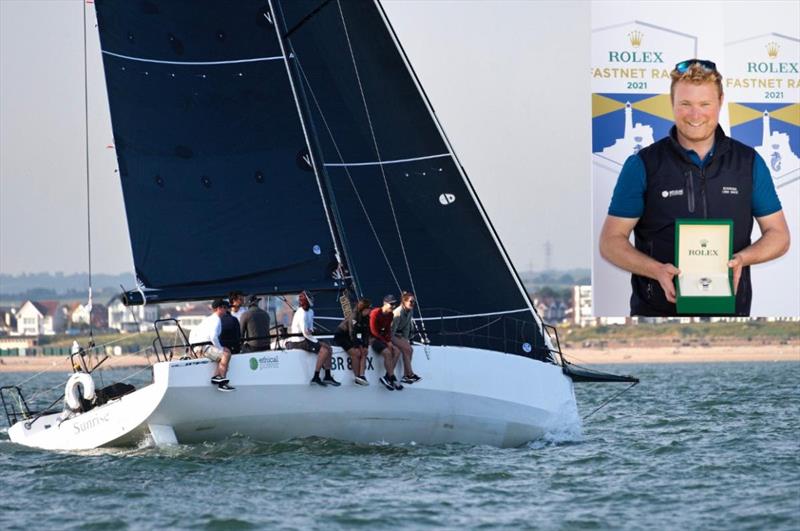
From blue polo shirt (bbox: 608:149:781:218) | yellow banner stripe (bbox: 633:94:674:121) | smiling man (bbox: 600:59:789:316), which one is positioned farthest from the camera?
yellow banner stripe (bbox: 633:94:674:121)

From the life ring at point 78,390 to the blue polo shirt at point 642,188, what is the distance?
747 centimetres

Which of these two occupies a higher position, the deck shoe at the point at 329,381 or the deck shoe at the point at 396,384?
the deck shoe at the point at 329,381

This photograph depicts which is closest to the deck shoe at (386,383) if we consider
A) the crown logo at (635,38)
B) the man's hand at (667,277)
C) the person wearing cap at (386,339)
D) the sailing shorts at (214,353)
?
the person wearing cap at (386,339)

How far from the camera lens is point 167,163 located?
22828mm

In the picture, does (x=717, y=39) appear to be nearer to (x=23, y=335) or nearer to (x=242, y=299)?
(x=242, y=299)

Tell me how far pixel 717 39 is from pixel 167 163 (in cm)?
698

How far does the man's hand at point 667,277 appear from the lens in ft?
56.4

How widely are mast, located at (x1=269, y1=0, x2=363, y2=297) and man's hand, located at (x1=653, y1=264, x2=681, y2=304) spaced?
5.79 metres

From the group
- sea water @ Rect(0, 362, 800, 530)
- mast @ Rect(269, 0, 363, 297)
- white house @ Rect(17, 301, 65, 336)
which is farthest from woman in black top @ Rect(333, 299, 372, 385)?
white house @ Rect(17, 301, 65, 336)

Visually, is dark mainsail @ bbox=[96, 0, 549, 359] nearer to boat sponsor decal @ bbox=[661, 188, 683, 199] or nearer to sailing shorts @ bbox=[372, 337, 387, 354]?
sailing shorts @ bbox=[372, 337, 387, 354]

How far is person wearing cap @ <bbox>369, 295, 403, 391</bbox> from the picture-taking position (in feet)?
68.1

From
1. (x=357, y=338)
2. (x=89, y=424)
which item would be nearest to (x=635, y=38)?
(x=357, y=338)

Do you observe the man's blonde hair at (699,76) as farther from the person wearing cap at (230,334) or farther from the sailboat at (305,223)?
the person wearing cap at (230,334)

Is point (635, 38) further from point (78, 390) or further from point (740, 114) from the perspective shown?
point (78, 390)
